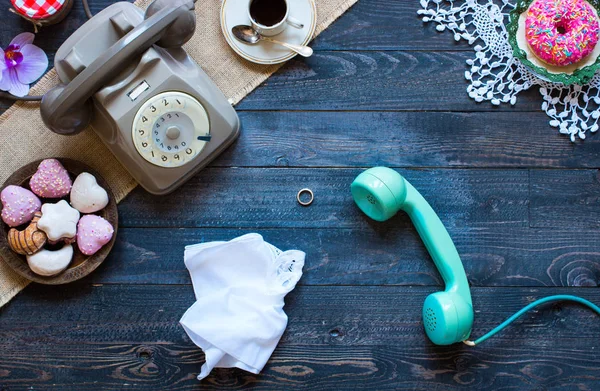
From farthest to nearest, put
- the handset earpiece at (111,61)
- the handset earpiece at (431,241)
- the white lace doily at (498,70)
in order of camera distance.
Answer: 1. the white lace doily at (498,70)
2. the handset earpiece at (431,241)
3. the handset earpiece at (111,61)

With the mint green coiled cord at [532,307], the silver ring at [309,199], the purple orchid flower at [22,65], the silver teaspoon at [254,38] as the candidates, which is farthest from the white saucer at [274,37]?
the mint green coiled cord at [532,307]

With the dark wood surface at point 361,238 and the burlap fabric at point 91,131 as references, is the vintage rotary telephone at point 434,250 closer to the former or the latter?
the dark wood surface at point 361,238

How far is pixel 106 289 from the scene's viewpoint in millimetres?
1140

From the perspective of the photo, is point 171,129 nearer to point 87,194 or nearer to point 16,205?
point 87,194

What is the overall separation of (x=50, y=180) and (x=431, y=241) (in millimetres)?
694

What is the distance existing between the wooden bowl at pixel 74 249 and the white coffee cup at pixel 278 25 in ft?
1.32

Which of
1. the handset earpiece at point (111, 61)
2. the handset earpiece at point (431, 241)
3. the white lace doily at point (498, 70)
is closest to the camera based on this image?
the handset earpiece at point (111, 61)

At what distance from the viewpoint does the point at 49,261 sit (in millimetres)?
1058

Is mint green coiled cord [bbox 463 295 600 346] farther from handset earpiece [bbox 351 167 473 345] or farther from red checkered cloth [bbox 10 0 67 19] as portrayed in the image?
red checkered cloth [bbox 10 0 67 19]

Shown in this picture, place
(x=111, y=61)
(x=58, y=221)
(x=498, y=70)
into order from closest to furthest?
(x=111, y=61), (x=58, y=221), (x=498, y=70)

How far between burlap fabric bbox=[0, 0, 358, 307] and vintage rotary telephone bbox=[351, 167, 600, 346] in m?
0.31

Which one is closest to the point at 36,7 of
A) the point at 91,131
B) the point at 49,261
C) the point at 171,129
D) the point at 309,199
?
the point at 91,131

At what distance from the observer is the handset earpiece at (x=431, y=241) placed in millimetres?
1040

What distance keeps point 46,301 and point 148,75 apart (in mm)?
481
